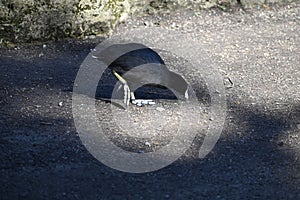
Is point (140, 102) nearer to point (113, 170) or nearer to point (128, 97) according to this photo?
point (128, 97)

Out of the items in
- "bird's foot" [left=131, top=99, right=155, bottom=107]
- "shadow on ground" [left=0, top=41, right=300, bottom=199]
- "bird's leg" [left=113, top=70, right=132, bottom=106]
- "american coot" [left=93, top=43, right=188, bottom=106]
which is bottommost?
"shadow on ground" [left=0, top=41, right=300, bottom=199]

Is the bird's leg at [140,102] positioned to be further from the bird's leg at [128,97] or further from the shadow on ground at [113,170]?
the shadow on ground at [113,170]

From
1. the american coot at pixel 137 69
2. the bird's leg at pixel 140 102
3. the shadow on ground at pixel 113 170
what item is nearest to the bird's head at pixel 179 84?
the american coot at pixel 137 69

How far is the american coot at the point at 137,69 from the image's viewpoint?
534 centimetres

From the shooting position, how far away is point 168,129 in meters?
5.24

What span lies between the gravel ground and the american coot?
0.21 m

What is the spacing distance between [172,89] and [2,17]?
86.6 inches

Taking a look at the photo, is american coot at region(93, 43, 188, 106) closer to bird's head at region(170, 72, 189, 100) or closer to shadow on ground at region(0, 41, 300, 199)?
bird's head at region(170, 72, 189, 100)

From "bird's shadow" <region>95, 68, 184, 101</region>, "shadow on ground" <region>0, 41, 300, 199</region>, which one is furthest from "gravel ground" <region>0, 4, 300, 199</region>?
"bird's shadow" <region>95, 68, 184, 101</region>

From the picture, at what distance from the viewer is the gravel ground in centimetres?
439

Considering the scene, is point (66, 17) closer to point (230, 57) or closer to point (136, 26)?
point (136, 26)

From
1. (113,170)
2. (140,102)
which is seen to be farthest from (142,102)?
(113,170)

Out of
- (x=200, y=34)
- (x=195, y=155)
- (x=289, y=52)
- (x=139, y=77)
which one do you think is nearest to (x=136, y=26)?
(x=200, y=34)

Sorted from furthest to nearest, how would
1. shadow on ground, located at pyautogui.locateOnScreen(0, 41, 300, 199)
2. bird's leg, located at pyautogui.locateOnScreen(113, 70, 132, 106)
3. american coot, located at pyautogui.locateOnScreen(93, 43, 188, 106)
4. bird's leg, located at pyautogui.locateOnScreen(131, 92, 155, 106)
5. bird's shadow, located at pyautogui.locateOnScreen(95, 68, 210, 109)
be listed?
1. bird's shadow, located at pyautogui.locateOnScreen(95, 68, 210, 109)
2. bird's leg, located at pyautogui.locateOnScreen(131, 92, 155, 106)
3. bird's leg, located at pyautogui.locateOnScreen(113, 70, 132, 106)
4. american coot, located at pyautogui.locateOnScreen(93, 43, 188, 106)
5. shadow on ground, located at pyautogui.locateOnScreen(0, 41, 300, 199)
